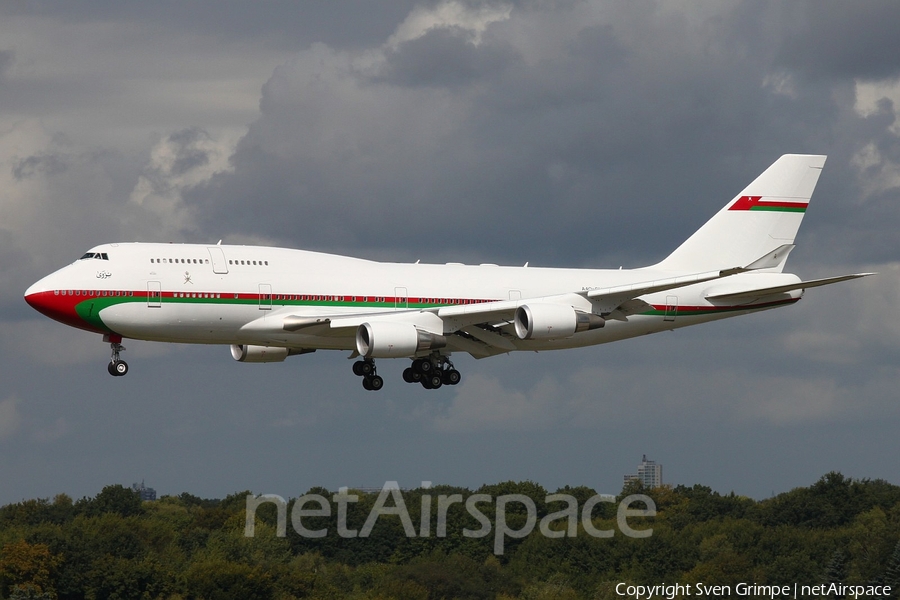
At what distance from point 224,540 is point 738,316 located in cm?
6701

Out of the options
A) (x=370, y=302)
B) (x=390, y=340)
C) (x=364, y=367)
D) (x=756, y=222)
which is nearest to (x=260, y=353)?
(x=364, y=367)

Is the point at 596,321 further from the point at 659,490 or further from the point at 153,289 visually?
the point at 659,490

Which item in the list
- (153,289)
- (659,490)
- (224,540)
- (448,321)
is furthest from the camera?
(659,490)

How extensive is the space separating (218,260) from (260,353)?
8.43 metres

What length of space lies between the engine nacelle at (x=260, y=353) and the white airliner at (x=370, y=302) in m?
0.07

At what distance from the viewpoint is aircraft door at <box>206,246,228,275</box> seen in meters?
55.3

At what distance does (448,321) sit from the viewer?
57.8 metres

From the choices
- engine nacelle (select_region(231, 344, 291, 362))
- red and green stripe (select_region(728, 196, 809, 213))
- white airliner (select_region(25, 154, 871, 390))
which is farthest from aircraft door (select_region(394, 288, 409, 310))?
red and green stripe (select_region(728, 196, 809, 213))

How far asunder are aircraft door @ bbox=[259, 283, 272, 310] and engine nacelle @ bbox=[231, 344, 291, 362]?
6.73 metres

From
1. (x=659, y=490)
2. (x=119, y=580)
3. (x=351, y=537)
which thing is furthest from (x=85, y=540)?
(x=659, y=490)

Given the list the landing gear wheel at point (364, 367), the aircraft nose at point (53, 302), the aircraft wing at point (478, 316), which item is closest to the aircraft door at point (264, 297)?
the aircraft wing at point (478, 316)

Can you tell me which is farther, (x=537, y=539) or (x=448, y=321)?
(x=537, y=539)

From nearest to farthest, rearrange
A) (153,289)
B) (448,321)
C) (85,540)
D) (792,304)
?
1. (153,289)
2. (448,321)
3. (792,304)
4. (85,540)

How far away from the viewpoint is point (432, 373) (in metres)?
62.1
